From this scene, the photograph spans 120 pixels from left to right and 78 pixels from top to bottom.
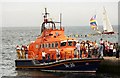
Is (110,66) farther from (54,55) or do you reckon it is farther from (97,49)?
(54,55)

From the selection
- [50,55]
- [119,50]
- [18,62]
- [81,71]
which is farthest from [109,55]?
[18,62]

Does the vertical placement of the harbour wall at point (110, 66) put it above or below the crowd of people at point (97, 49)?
below

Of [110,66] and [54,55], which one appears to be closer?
[110,66]

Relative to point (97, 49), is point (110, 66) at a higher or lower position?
lower

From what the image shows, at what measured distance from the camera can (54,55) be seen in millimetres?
27766

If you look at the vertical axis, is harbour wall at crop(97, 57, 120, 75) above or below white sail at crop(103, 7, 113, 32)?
below

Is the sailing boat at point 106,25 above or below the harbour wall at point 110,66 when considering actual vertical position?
above

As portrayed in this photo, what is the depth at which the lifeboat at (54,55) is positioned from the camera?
26.2 meters

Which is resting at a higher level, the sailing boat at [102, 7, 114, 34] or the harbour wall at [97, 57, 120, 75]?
the sailing boat at [102, 7, 114, 34]

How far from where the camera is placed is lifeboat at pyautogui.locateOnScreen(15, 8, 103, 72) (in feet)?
85.8

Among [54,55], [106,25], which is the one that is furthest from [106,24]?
[54,55]

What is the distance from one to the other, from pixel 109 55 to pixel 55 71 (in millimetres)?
4349

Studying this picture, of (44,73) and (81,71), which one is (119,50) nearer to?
(81,71)

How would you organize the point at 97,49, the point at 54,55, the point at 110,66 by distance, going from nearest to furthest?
the point at 97,49 → the point at 110,66 → the point at 54,55
